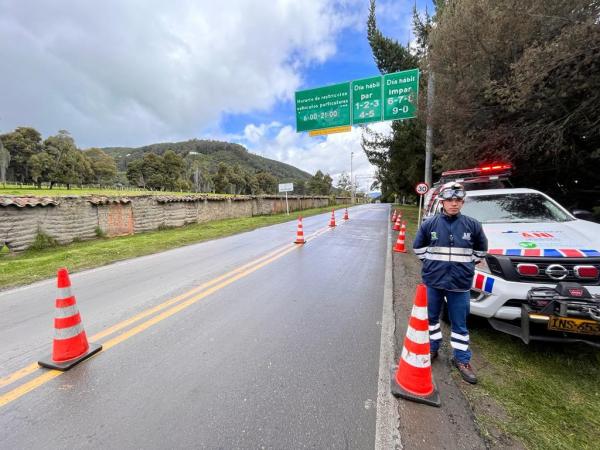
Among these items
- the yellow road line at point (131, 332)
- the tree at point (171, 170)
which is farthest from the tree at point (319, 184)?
the yellow road line at point (131, 332)

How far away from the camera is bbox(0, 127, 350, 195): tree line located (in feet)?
203

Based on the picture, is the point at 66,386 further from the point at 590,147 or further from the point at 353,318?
the point at 590,147

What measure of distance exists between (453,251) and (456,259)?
0.09 meters

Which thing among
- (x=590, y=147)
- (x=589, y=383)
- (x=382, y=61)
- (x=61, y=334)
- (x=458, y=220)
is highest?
(x=382, y=61)

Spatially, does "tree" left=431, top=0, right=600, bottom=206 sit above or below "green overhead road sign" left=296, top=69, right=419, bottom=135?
below

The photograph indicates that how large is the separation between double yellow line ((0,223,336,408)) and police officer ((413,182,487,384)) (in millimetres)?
3670

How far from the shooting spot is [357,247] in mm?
10156

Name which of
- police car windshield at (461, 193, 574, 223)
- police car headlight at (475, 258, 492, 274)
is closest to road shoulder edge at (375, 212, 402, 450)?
police car headlight at (475, 258, 492, 274)

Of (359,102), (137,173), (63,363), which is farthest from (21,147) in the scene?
(63,363)

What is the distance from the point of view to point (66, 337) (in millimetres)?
3094

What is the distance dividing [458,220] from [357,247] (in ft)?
23.4

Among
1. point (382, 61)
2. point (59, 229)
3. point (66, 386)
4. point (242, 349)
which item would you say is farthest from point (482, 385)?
point (382, 61)

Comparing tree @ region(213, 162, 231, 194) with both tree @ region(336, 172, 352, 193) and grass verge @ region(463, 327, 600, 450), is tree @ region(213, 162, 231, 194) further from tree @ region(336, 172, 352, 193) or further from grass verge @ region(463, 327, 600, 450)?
grass verge @ region(463, 327, 600, 450)

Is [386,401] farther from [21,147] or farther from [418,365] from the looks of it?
[21,147]
